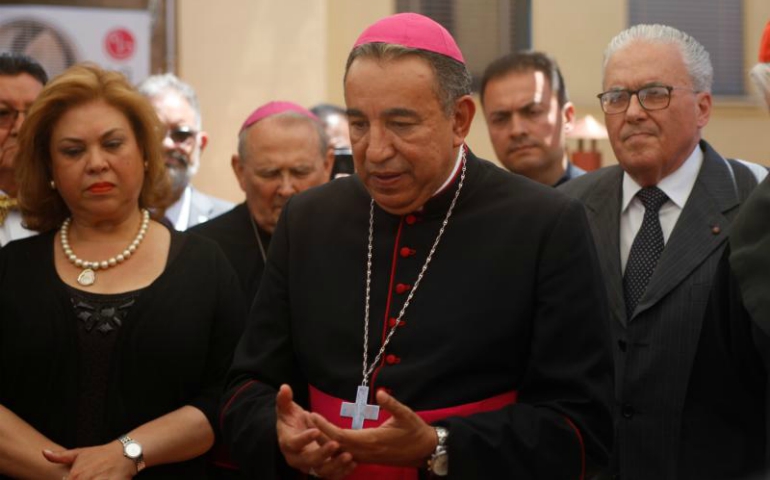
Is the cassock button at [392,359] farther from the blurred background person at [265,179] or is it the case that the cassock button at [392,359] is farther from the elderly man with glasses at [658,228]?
the blurred background person at [265,179]

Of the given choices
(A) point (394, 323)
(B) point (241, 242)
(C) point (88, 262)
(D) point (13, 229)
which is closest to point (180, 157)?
(B) point (241, 242)

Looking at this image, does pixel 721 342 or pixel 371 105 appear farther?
pixel 721 342

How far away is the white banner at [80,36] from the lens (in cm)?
736

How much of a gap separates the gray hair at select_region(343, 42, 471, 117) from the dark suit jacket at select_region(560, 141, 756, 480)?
1003 mm

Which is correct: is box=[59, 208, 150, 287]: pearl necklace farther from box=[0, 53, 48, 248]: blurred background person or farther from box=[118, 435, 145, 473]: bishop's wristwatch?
box=[0, 53, 48, 248]: blurred background person

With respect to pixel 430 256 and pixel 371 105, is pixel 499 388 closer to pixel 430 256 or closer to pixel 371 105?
pixel 430 256

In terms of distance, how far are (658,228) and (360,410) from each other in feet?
4.42

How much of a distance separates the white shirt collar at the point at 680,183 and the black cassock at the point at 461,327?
2.91 feet

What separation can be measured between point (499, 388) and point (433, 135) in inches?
24.5

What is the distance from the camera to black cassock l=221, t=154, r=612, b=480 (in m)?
2.92

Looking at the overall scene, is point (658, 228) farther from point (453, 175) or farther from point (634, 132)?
point (453, 175)

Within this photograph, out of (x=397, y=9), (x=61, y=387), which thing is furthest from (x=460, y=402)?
(x=397, y=9)

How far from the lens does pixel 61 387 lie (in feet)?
11.9

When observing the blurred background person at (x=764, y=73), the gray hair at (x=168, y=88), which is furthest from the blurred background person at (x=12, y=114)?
the blurred background person at (x=764, y=73)
